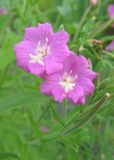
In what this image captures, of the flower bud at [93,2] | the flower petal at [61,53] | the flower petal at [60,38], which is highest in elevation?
the flower bud at [93,2]

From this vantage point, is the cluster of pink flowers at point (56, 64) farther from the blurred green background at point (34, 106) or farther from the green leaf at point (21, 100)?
the green leaf at point (21, 100)

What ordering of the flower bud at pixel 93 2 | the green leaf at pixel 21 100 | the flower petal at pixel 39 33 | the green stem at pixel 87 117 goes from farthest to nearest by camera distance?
the flower bud at pixel 93 2
the green leaf at pixel 21 100
the flower petal at pixel 39 33
the green stem at pixel 87 117

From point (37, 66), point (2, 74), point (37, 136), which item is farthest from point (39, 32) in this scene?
point (2, 74)

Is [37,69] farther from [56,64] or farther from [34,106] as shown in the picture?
[34,106]

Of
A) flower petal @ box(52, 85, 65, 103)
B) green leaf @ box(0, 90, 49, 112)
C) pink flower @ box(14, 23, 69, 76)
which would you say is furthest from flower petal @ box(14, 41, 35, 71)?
green leaf @ box(0, 90, 49, 112)

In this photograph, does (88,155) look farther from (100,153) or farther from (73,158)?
(73,158)

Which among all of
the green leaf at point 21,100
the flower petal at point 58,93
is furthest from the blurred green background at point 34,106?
the flower petal at point 58,93

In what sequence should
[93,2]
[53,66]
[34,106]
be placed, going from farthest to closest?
[34,106] → [93,2] → [53,66]

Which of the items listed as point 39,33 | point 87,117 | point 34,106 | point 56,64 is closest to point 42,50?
point 39,33

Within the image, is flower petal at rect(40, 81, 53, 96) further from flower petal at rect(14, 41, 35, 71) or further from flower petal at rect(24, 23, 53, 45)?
flower petal at rect(24, 23, 53, 45)
